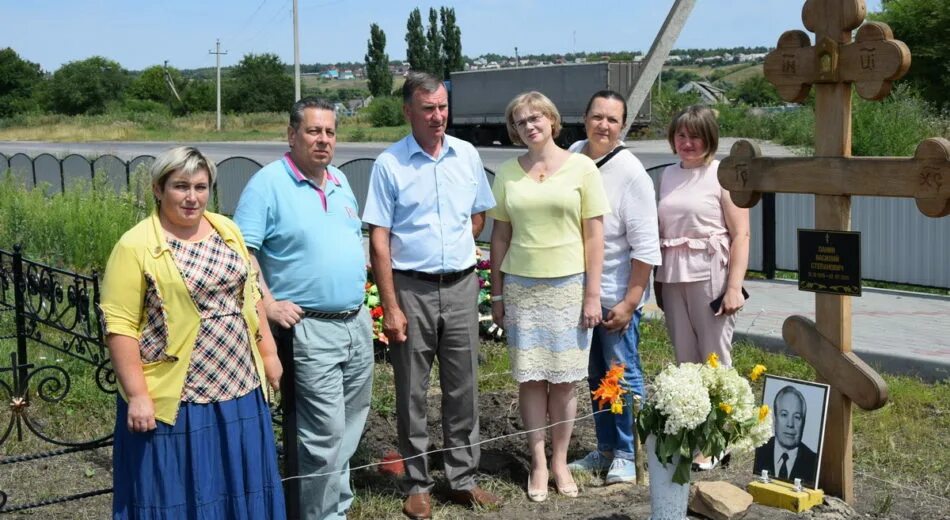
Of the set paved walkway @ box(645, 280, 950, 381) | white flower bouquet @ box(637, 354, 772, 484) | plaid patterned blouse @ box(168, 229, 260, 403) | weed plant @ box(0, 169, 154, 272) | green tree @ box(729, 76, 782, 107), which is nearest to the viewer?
plaid patterned blouse @ box(168, 229, 260, 403)

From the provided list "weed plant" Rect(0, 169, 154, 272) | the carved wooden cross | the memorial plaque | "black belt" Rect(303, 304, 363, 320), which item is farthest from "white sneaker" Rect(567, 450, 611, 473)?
"weed plant" Rect(0, 169, 154, 272)

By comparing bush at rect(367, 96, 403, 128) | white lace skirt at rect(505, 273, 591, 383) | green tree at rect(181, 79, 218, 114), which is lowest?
white lace skirt at rect(505, 273, 591, 383)

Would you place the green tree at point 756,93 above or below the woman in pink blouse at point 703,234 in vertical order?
above

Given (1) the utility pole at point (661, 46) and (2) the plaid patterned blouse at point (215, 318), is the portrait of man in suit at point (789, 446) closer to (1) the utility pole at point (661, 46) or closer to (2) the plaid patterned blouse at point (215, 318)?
(2) the plaid patterned blouse at point (215, 318)

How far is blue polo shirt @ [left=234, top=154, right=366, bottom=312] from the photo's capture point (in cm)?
436

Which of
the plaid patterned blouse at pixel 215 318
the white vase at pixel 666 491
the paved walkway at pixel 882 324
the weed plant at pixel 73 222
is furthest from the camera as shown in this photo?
the weed plant at pixel 73 222

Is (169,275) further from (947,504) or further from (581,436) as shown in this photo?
(947,504)

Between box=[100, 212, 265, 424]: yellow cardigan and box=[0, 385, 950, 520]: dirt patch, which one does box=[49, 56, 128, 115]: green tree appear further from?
box=[100, 212, 265, 424]: yellow cardigan

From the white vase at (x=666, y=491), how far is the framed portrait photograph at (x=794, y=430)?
64cm

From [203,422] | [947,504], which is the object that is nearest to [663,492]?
[947,504]

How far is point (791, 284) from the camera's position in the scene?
10.6 m

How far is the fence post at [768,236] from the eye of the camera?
1078 centimetres

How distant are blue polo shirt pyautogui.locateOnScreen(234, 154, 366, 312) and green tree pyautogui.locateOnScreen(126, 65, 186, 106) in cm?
8045

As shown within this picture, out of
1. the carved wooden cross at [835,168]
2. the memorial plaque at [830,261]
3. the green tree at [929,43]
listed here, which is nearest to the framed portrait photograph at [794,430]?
the carved wooden cross at [835,168]
